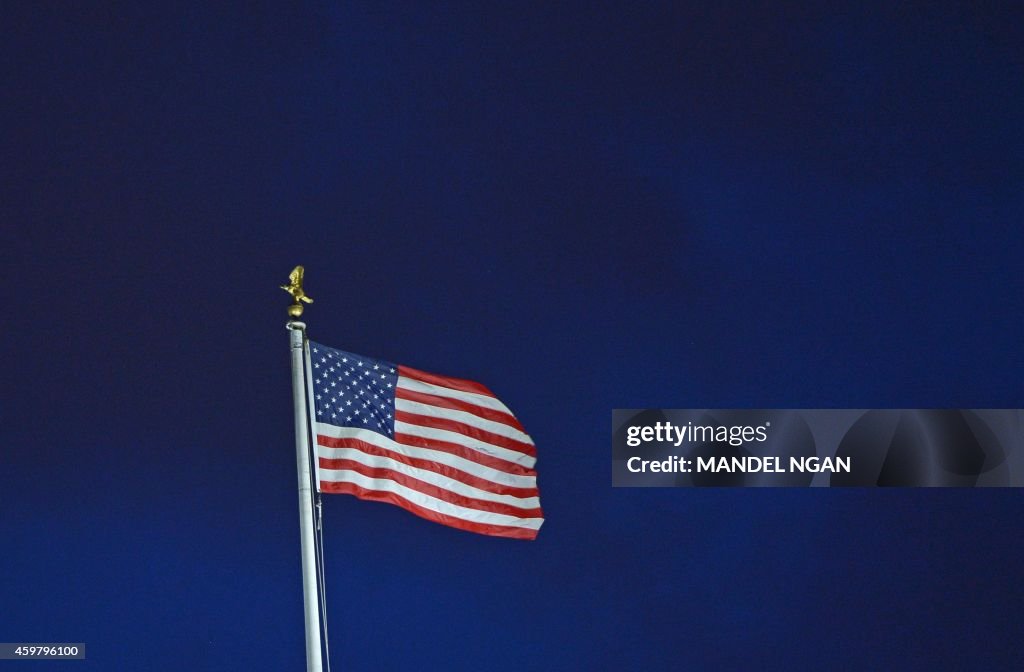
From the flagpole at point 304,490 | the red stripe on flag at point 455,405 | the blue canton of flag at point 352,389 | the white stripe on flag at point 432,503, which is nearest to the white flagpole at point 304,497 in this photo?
the flagpole at point 304,490

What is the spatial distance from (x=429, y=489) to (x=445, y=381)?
368mm

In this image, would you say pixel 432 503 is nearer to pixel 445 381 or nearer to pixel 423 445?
pixel 423 445

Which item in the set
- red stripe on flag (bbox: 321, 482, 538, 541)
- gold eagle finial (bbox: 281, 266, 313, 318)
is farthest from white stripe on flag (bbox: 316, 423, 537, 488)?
gold eagle finial (bbox: 281, 266, 313, 318)

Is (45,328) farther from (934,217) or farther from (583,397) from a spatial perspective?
(934,217)

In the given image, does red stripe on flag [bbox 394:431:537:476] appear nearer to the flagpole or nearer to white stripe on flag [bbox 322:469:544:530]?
white stripe on flag [bbox 322:469:544:530]

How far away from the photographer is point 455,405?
4.30 meters

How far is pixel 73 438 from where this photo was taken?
4.60 m

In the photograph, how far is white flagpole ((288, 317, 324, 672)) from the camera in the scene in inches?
147

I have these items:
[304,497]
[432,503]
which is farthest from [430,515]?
[304,497]

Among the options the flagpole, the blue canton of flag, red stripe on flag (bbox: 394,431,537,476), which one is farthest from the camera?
red stripe on flag (bbox: 394,431,537,476)

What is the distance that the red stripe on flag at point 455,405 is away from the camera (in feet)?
13.8

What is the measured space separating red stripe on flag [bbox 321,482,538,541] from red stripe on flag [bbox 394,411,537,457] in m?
0.25

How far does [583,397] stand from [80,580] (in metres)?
1.89

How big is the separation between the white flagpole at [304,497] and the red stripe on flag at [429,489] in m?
0.24
